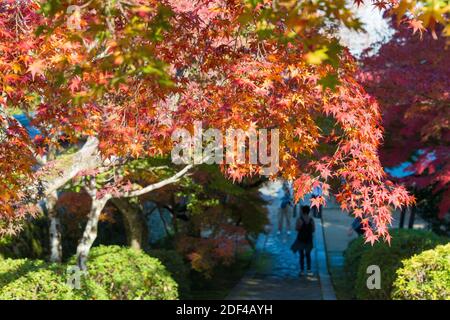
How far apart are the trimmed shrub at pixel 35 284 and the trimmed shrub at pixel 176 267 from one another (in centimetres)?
363

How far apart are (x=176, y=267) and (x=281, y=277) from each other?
157 inches

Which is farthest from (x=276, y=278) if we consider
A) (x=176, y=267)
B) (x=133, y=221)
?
(x=133, y=221)

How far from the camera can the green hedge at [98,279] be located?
8922 mm

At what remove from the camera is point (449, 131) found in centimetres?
1262

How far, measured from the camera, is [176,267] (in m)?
13.1

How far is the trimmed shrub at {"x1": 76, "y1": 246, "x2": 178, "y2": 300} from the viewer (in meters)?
10.4

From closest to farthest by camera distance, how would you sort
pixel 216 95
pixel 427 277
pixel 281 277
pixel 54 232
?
pixel 216 95 < pixel 427 277 < pixel 54 232 < pixel 281 277

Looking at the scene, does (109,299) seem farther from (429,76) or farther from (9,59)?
(429,76)

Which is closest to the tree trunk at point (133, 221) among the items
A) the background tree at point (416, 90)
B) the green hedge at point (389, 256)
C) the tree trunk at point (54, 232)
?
the tree trunk at point (54, 232)

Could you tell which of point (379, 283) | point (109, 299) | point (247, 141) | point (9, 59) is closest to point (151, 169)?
point (109, 299)

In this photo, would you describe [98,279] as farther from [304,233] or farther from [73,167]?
[304,233]

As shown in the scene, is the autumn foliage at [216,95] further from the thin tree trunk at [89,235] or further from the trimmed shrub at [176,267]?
the trimmed shrub at [176,267]

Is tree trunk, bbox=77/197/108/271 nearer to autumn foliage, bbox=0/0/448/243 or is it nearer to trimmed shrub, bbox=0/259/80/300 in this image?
trimmed shrub, bbox=0/259/80/300
